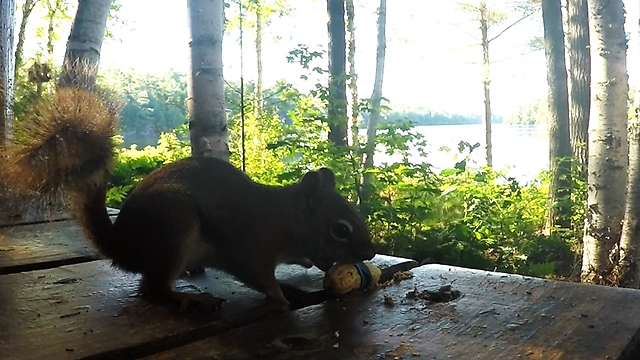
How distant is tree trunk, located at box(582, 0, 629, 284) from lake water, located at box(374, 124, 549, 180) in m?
0.94

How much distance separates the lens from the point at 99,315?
99 centimetres

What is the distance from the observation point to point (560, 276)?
3.75 meters

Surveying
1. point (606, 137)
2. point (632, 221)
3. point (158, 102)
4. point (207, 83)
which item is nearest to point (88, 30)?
point (207, 83)

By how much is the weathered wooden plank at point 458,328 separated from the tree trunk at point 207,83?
5.59 ft

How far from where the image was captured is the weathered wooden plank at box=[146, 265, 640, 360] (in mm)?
801

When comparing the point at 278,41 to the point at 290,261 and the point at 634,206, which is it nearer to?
the point at 634,206

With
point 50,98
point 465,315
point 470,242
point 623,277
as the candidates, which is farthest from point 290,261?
point 623,277

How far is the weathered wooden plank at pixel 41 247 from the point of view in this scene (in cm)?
137

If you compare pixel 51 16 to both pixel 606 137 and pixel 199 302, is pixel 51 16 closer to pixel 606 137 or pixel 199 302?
pixel 606 137

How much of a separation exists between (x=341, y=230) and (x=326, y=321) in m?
0.36

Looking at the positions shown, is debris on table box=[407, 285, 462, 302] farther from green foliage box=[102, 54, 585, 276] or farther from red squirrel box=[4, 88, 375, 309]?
green foliage box=[102, 54, 585, 276]

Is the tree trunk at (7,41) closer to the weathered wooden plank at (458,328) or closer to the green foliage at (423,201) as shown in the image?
the green foliage at (423,201)

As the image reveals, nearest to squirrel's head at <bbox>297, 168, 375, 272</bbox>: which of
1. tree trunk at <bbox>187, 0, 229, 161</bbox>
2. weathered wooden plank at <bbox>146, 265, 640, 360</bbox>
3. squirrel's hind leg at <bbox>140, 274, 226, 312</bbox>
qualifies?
weathered wooden plank at <bbox>146, 265, 640, 360</bbox>

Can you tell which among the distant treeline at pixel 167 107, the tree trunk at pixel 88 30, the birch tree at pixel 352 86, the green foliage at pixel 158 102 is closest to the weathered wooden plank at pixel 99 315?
the tree trunk at pixel 88 30
